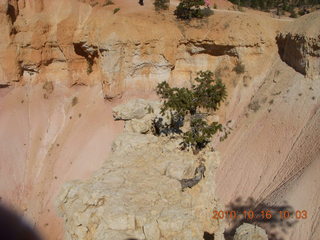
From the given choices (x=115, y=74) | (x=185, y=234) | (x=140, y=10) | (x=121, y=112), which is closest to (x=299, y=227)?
(x=185, y=234)

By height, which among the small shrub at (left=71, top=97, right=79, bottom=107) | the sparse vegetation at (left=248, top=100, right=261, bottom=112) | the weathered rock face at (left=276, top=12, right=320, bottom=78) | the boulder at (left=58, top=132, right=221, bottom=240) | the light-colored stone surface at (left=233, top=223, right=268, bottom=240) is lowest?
the small shrub at (left=71, top=97, right=79, bottom=107)

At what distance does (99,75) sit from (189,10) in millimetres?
9204

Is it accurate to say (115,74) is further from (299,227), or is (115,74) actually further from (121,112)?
(299,227)

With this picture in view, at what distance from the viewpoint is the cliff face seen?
21.2 m

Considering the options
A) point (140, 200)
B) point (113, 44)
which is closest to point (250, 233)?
point (140, 200)

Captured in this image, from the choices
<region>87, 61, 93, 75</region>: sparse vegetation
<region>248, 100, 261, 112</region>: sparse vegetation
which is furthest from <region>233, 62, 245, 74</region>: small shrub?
<region>87, 61, 93, 75</region>: sparse vegetation

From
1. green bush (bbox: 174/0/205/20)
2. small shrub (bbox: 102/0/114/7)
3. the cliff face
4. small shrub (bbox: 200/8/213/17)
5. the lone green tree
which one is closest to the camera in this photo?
the lone green tree

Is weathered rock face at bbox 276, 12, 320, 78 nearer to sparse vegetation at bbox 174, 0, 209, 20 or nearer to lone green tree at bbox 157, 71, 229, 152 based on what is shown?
sparse vegetation at bbox 174, 0, 209, 20

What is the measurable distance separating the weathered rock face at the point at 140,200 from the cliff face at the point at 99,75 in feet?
28.8

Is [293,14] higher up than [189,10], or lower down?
higher up

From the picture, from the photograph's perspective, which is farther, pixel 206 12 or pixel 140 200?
pixel 206 12

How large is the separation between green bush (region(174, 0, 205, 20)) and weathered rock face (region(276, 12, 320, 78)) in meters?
7.02

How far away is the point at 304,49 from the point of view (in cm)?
1945
